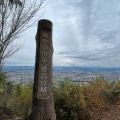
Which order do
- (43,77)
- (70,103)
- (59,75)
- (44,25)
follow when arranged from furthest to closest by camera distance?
(59,75) < (70,103) < (44,25) < (43,77)

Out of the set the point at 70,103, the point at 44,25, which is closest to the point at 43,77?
the point at 70,103

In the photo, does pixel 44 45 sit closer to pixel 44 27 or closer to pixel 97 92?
pixel 44 27

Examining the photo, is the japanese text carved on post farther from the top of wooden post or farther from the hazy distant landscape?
the hazy distant landscape

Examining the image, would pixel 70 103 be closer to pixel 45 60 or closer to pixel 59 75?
pixel 45 60

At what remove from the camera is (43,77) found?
4.80m

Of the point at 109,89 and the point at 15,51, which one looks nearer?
the point at 15,51

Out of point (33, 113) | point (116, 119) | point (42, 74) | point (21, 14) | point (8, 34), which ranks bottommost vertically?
point (116, 119)

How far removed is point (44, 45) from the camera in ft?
16.0

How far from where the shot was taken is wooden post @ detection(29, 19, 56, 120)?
4691 millimetres

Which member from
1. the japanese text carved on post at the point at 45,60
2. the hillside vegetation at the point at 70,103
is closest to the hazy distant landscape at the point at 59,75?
Result: the hillside vegetation at the point at 70,103

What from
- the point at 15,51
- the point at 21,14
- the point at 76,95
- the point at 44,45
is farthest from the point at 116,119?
the point at 21,14

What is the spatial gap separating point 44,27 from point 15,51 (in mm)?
1370

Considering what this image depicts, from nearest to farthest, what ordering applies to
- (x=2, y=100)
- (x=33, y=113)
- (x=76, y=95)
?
1. (x=33, y=113)
2. (x=76, y=95)
3. (x=2, y=100)

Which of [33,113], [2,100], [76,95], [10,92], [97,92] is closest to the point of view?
[33,113]
